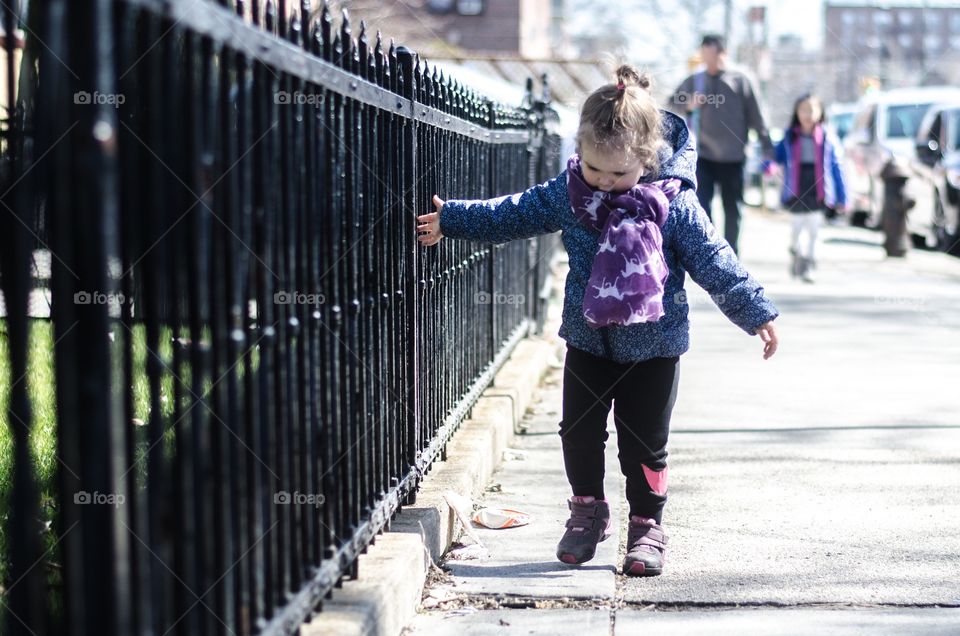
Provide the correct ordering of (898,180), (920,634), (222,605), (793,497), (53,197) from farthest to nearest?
(898,180)
(793,497)
(920,634)
(222,605)
(53,197)

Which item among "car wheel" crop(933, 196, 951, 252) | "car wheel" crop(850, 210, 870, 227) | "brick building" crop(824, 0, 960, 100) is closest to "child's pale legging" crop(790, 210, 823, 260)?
"car wheel" crop(933, 196, 951, 252)

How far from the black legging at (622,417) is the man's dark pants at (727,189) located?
23.0ft

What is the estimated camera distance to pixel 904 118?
21.8 metres

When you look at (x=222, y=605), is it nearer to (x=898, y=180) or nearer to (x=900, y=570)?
(x=900, y=570)

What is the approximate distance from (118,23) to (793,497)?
3.67m

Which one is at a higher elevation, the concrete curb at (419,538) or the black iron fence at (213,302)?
the black iron fence at (213,302)

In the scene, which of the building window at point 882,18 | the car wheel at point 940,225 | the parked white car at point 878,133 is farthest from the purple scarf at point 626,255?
the building window at point 882,18

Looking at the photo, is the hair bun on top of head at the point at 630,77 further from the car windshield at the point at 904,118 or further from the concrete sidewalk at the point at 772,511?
the car windshield at the point at 904,118

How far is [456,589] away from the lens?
12.6 feet

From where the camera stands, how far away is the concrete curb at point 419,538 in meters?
3.03

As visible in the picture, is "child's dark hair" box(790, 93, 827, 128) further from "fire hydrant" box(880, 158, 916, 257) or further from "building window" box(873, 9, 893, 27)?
"building window" box(873, 9, 893, 27)

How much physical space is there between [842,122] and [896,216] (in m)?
16.4

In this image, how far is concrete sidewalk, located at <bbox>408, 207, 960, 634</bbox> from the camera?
3639mm

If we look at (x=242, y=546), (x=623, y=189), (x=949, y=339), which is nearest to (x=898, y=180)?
(x=949, y=339)
